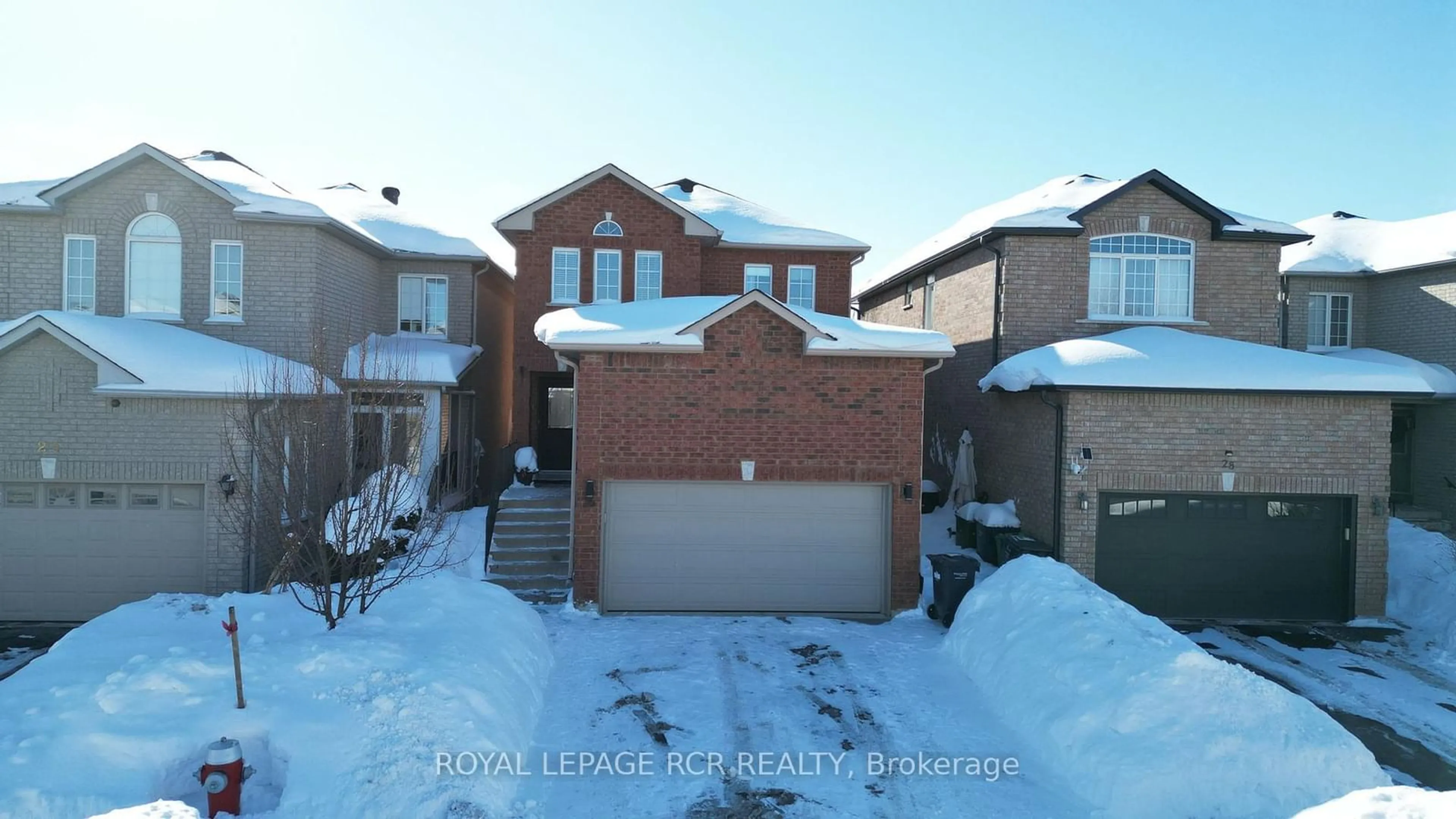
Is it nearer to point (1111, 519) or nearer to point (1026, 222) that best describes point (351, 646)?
point (1111, 519)

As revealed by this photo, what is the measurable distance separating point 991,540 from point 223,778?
39.4 ft

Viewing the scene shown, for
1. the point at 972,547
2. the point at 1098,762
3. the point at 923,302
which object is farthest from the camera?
the point at 923,302

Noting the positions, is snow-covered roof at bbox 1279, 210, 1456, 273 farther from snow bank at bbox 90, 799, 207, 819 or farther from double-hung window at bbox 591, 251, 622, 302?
snow bank at bbox 90, 799, 207, 819

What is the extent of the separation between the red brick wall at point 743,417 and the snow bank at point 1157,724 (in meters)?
3.46

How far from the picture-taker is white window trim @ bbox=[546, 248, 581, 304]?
16844 millimetres

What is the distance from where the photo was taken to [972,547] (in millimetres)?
14977

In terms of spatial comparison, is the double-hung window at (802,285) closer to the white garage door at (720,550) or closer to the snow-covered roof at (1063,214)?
the snow-covered roof at (1063,214)

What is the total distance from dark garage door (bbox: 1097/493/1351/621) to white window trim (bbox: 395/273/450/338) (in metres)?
14.3

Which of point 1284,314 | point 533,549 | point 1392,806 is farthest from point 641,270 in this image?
point 1284,314

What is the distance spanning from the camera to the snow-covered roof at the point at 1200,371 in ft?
40.4

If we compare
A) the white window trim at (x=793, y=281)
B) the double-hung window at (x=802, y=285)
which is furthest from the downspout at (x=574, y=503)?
the double-hung window at (x=802, y=285)

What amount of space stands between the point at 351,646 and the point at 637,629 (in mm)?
4035

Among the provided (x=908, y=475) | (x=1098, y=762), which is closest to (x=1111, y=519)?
(x=908, y=475)

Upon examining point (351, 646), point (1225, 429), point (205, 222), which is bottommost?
point (351, 646)
